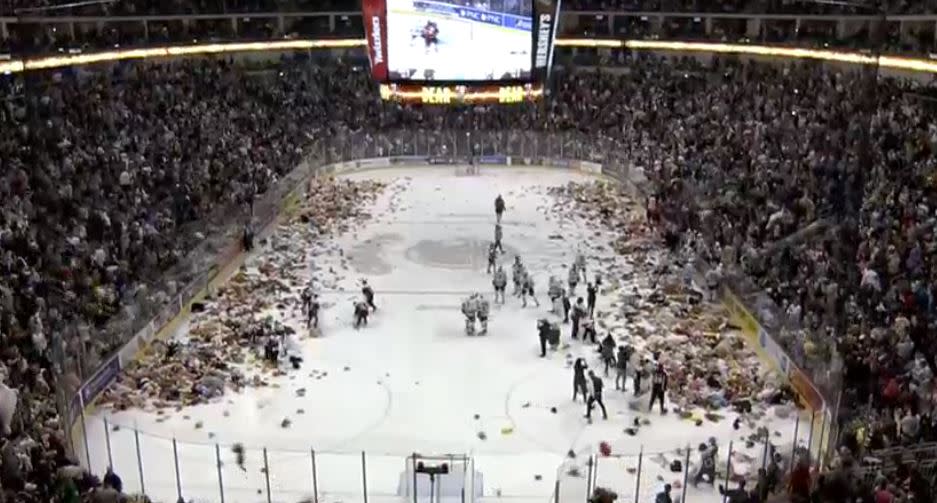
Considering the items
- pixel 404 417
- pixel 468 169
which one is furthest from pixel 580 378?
pixel 468 169

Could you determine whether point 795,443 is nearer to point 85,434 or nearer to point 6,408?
point 85,434

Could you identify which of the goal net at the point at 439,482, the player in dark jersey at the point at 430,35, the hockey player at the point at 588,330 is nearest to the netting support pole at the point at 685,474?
the goal net at the point at 439,482

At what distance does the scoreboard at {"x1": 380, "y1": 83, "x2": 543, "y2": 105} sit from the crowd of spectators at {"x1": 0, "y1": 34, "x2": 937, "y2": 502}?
493 cm

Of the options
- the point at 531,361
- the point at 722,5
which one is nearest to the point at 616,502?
the point at 531,361

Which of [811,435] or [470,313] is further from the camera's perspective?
[470,313]

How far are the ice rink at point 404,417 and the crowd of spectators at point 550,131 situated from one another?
204 cm

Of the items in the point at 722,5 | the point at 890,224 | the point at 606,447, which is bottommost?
the point at 606,447

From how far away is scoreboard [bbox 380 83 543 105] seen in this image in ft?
107

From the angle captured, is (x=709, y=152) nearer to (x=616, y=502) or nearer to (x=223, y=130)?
(x=223, y=130)

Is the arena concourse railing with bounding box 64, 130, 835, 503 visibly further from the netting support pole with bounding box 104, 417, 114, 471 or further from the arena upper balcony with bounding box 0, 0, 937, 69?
the arena upper balcony with bounding box 0, 0, 937, 69

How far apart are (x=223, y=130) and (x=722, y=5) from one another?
2482 centimetres

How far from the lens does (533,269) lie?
26250 mm

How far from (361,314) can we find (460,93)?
42.8 feet

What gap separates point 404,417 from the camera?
17.6 metres
